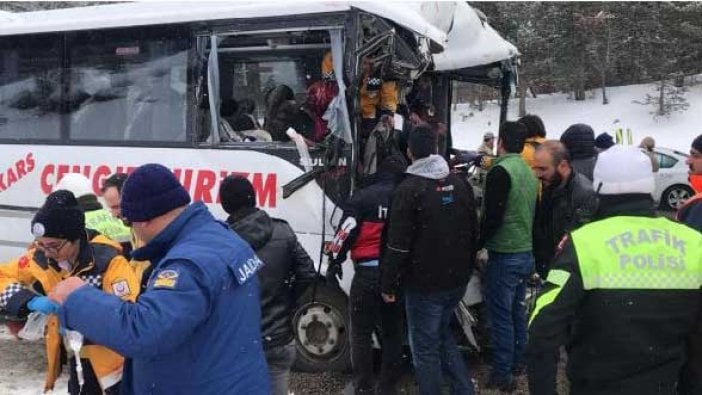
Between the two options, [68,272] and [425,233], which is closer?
[68,272]

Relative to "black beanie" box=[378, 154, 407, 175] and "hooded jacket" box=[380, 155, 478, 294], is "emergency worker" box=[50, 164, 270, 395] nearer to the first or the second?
"hooded jacket" box=[380, 155, 478, 294]

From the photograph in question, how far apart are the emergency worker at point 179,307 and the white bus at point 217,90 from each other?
114 inches

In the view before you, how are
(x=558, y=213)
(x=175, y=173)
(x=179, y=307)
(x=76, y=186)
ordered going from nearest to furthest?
(x=179, y=307) → (x=76, y=186) → (x=558, y=213) → (x=175, y=173)

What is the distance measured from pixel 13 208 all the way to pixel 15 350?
54.8 inches

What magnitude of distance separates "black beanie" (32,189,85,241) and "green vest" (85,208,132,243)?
4.52 ft

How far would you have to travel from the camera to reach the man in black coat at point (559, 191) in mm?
5035

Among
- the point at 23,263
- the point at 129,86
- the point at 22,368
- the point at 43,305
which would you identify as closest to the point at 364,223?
the point at 23,263

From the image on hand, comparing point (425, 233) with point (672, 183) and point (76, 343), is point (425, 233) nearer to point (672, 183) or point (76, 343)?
point (76, 343)

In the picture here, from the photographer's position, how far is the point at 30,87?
21.7 feet

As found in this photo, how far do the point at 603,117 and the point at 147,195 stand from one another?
2783 cm

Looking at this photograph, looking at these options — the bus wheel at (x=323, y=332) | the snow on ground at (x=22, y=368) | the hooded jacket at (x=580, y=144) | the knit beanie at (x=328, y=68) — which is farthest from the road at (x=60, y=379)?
the knit beanie at (x=328, y=68)

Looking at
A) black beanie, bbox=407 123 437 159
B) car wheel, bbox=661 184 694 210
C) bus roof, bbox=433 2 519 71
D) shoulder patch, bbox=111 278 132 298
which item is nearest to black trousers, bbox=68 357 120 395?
shoulder patch, bbox=111 278 132 298

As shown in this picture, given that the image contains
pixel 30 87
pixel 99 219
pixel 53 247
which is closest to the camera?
pixel 53 247

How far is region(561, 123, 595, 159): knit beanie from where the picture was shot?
224 inches
